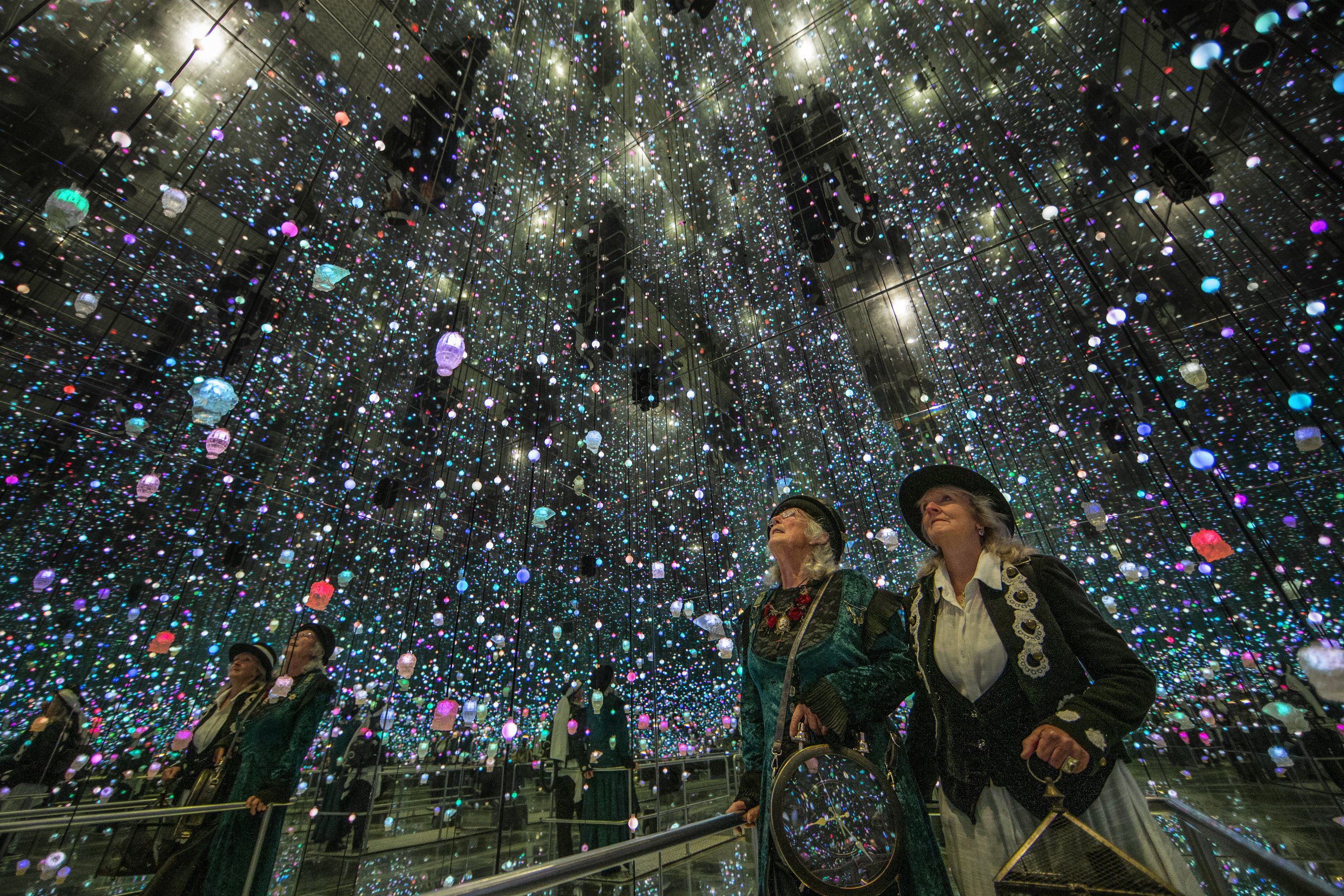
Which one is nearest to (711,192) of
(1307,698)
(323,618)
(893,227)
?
(893,227)

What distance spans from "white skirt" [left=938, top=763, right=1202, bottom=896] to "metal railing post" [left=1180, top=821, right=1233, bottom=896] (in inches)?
38.5

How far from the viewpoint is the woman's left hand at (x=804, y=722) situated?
0.93 m

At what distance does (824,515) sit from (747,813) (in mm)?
721

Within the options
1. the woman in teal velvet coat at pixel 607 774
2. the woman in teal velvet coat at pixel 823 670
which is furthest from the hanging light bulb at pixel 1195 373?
the woman in teal velvet coat at pixel 607 774

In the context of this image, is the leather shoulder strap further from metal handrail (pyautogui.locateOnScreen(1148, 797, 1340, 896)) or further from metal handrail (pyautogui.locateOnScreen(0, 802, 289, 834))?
metal handrail (pyautogui.locateOnScreen(0, 802, 289, 834))

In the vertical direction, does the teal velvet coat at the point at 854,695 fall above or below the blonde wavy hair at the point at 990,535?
below

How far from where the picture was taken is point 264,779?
2.06 metres

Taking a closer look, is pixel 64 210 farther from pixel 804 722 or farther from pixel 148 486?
pixel 804 722

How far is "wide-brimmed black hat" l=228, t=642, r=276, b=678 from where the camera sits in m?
2.32

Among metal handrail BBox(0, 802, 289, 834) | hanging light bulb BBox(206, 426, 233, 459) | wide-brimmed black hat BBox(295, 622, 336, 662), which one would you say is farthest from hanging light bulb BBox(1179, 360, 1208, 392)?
hanging light bulb BBox(206, 426, 233, 459)

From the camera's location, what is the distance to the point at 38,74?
3146mm

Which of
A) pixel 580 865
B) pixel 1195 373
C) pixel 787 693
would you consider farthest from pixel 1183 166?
pixel 580 865

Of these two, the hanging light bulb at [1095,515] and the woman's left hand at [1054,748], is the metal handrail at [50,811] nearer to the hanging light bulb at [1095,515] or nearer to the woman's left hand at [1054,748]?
the woman's left hand at [1054,748]

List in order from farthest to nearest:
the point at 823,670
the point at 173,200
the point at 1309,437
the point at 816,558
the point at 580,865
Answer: the point at 1309,437
the point at 173,200
the point at 816,558
the point at 823,670
the point at 580,865
